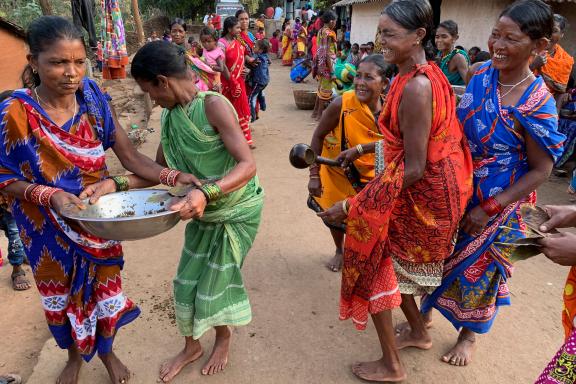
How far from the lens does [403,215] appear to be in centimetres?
213

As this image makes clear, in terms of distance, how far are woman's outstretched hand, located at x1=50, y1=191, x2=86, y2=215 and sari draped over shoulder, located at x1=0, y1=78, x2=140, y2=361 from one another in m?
0.11

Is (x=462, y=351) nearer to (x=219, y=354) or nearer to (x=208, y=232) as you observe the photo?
(x=219, y=354)

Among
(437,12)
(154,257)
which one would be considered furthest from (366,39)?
(154,257)

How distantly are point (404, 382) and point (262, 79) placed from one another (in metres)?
5.61

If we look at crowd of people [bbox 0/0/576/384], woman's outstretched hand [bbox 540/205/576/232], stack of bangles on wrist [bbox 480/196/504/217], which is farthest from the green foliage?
woman's outstretched hand [bbox 540/205/576/232]

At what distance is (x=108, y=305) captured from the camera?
214 centimetres

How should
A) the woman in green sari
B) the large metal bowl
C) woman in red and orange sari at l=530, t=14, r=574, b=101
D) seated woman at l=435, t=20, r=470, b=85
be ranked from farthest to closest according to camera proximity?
woman in red and orange sari at l=530, t=14, r=574, b=101 → seated woman at l=435, t=20, r=470, b=85 → the woman in green sari → the large metal bowl

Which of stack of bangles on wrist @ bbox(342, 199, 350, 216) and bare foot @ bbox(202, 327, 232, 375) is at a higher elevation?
stack of bangles on wrist @ bbox(342, 199, 350, 216)

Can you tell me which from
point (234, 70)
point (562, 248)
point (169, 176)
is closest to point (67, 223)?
point (169, 176)

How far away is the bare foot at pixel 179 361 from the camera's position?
2326 millimetres

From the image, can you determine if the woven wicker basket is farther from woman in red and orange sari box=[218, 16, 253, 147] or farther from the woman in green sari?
the woman in green sari

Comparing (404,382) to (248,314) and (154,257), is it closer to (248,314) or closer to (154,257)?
(248,314)

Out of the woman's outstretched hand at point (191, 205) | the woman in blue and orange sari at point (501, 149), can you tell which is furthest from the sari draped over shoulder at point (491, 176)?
the woman's outstretched hand at point (191, 205)

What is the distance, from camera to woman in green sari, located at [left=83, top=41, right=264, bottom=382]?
191 cm
